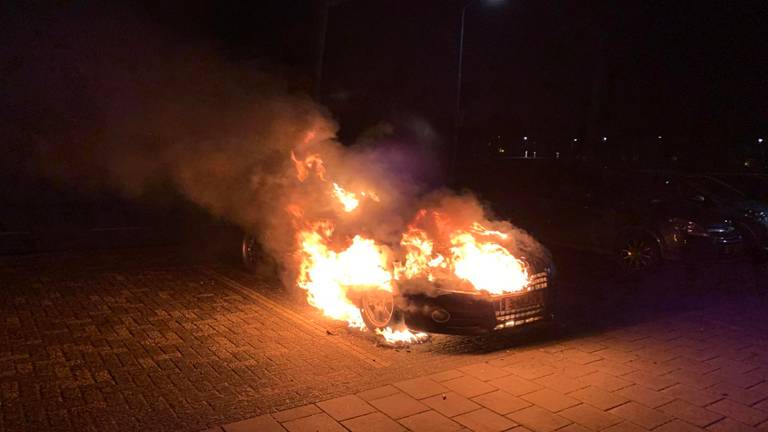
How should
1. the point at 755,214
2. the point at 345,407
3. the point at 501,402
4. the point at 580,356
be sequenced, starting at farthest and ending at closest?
the point at 755,214, the point at 580,356, the point at 501,402, the point at 345,407

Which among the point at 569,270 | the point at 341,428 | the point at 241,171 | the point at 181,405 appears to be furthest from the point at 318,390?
the point at 569,270

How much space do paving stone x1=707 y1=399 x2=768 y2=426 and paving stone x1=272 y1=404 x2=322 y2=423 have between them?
3.00 m

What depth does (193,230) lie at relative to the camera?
11789mm

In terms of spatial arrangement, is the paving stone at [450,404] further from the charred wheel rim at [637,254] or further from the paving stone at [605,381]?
the charred wheel rim at [637,254]

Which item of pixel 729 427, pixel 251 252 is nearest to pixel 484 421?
pixel 729 427

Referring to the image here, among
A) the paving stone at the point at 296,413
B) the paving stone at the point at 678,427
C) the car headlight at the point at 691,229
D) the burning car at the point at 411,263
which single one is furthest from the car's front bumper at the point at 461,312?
the car headlight at the point at 691,229

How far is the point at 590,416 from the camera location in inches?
156

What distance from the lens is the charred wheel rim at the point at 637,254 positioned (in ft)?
31.2

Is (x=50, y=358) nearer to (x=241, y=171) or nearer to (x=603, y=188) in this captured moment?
(x=241, y=171)

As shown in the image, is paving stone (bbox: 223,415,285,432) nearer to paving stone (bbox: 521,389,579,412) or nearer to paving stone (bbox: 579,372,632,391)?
paving stone (bbox: 521,389,579,412)

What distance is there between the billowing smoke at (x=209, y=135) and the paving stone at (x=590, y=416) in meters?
2.18

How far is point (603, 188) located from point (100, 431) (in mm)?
9434

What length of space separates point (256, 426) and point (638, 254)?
319 inches

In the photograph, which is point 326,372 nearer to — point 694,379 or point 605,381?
point 605,381
